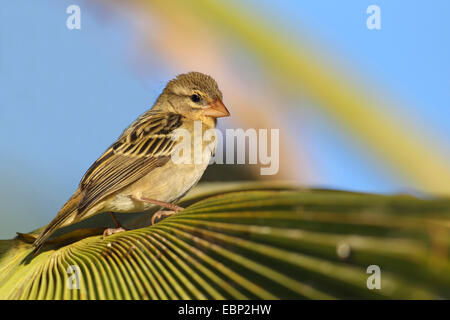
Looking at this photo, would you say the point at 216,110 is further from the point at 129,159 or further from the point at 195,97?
the point at 129,159

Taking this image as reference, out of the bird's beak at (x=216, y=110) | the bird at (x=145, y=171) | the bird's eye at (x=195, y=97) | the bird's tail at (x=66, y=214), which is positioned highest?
the bird's eye at (x=195, y=97)

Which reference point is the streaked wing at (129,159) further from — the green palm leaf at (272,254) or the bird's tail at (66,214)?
the green palm leaf at (272,254)

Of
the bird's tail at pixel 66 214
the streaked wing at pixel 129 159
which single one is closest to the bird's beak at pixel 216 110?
the streaked wing at pixel 129 159

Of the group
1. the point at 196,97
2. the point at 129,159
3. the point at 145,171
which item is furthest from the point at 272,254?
the point at 196,97

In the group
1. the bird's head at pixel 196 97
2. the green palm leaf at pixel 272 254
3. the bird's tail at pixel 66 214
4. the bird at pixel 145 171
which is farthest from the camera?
the bird's head at pixel 196 97

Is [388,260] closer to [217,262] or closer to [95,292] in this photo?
[217,262]

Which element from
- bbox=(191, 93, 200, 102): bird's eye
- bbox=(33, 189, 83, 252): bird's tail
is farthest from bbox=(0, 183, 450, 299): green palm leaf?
bbox=(191, 93, 200, 102): bird's eye

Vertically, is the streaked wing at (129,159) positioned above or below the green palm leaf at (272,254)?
above

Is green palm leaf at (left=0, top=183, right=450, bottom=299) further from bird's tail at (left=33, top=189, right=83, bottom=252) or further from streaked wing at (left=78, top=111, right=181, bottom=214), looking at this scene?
streaked wing at (left=78, top=111, right=181, bottom=214)
